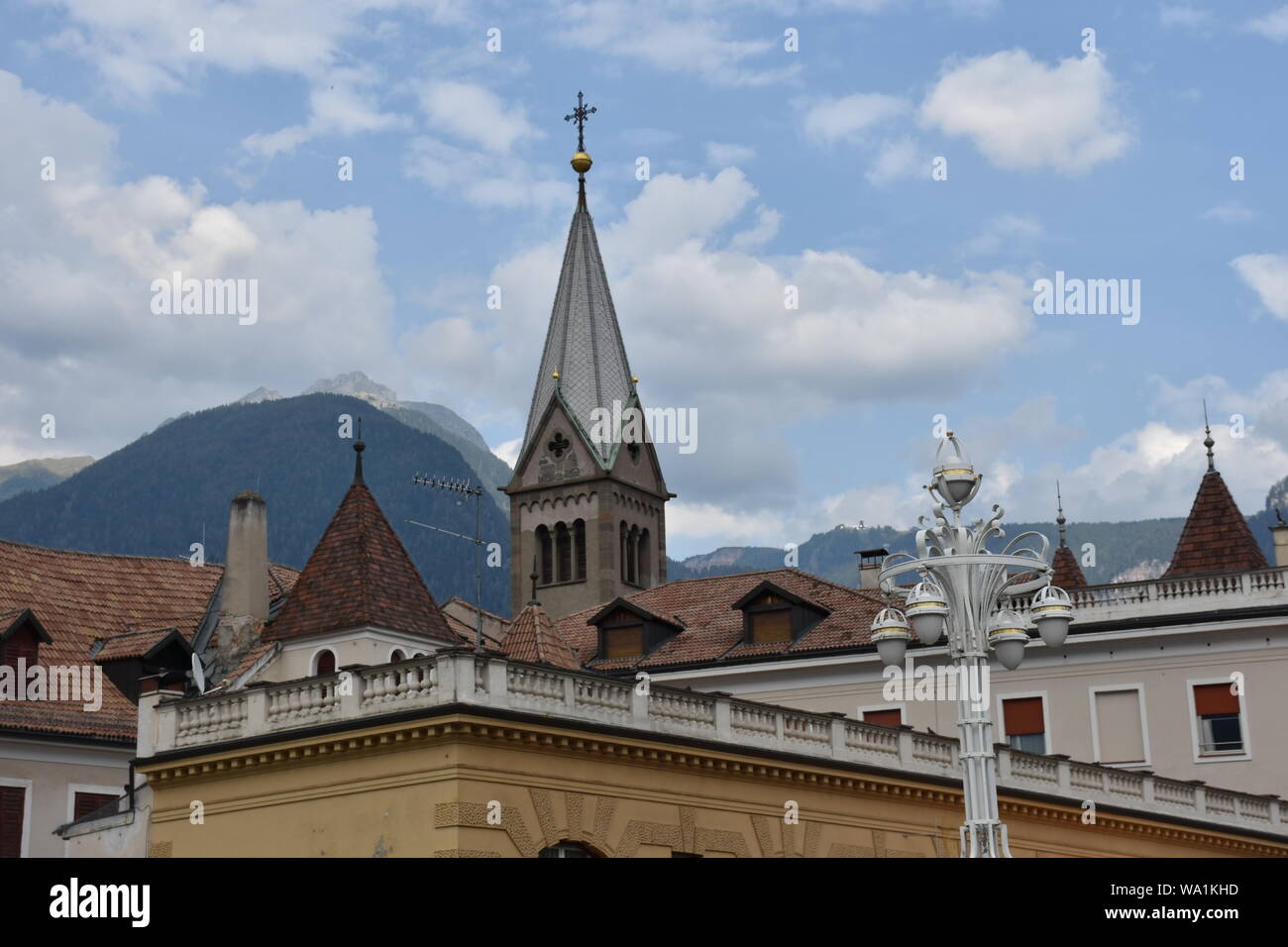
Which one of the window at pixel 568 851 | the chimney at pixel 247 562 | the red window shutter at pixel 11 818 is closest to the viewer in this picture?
the window at pixel 568 851

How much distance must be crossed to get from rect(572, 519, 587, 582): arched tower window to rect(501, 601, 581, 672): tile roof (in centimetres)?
5653

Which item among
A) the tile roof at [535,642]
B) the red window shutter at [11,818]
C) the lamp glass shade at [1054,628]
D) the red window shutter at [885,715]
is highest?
the tile roof at [535,642]

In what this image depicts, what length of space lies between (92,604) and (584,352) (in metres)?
56.4

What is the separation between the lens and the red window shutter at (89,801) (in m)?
40.7

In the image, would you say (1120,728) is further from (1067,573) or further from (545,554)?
(545,554)

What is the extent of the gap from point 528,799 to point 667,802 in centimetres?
→ 321

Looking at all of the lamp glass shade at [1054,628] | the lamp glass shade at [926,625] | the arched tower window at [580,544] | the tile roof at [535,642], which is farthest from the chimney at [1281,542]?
the arched tower window at [580,544]

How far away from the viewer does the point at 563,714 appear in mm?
29797

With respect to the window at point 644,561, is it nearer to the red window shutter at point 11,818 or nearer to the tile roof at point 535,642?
the tile roof at point 535,642

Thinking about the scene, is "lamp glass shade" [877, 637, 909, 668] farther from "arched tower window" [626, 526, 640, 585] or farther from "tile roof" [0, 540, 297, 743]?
"arched tower window" [626, 526, 640, 585]

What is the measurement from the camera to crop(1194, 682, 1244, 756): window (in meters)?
46.3

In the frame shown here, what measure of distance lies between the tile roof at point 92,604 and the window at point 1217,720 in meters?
24.2
